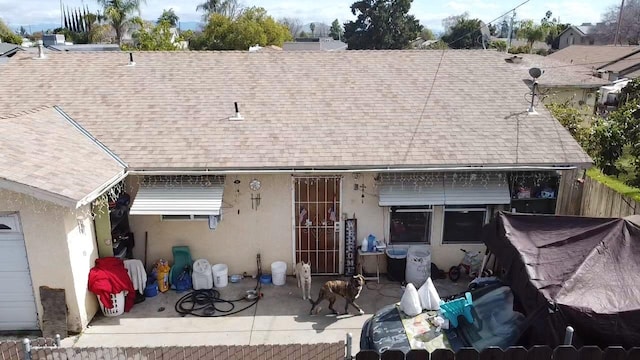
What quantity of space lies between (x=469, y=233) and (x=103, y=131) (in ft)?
32.0

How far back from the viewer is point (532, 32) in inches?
3179

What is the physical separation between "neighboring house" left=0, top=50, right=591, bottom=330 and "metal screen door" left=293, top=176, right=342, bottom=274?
3 centimetres

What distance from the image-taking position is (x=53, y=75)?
1440 cm

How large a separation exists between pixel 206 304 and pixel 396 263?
4.71 meters

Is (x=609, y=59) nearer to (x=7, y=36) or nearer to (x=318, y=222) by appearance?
(x=318, y=222)

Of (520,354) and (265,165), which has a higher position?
(265,165)

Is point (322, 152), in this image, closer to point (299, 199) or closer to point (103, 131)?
point (299, 199)

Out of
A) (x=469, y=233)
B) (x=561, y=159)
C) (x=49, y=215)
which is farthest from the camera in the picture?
(x=469, y=233)

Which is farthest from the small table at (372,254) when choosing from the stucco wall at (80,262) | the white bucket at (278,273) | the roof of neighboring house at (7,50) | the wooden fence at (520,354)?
the roof of neighboring house at (7,50)

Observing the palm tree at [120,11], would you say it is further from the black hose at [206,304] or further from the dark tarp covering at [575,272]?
the dark tarp covering at [575,272]

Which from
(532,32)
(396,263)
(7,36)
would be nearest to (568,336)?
(396,263)

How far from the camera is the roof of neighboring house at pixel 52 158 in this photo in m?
8.86

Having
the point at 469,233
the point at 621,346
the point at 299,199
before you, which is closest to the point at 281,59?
the point at 299,199


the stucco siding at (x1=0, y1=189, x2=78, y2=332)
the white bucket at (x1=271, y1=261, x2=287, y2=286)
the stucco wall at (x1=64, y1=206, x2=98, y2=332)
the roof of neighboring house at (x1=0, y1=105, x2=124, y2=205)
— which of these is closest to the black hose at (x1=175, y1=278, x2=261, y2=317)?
the white bucket at (x1=271, y1=261, x2=287, y2=286)
